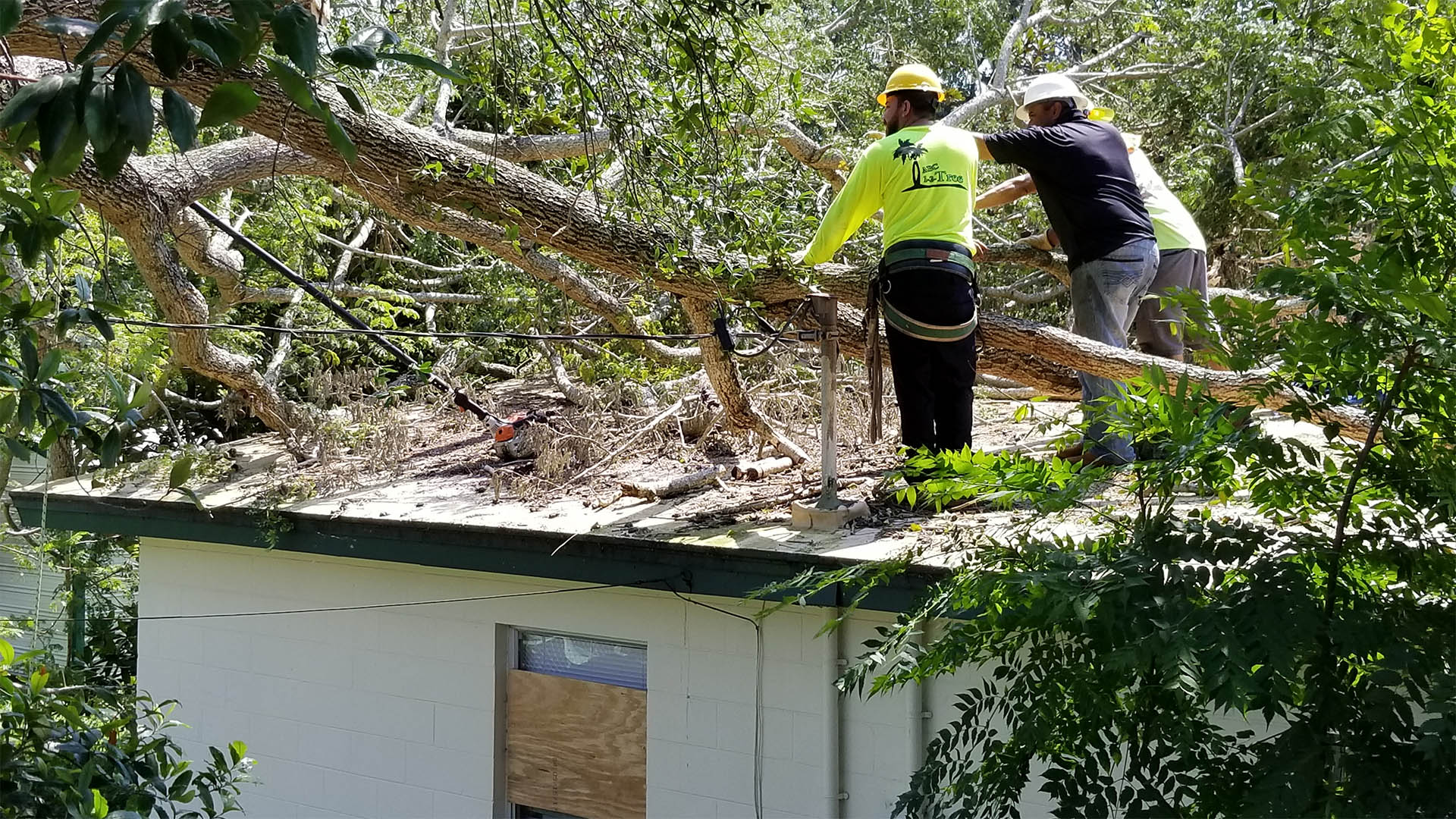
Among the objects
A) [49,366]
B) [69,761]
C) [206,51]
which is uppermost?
[206,51]

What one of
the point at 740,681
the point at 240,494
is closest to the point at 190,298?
the point at 240,494

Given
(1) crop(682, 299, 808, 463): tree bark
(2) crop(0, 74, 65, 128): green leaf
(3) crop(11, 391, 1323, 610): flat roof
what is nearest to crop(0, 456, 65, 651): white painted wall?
(3) crop(11, 391, 1323, 610): flat roof

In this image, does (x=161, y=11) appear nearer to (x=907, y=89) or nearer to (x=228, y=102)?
(x=228, y=102)

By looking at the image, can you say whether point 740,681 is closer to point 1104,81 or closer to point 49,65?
point 49,65

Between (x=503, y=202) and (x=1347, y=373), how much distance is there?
12.6ft

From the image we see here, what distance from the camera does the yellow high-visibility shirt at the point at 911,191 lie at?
5363 millimetres

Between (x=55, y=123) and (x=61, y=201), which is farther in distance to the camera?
(x=61, y=201)

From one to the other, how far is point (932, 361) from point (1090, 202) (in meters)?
1.19

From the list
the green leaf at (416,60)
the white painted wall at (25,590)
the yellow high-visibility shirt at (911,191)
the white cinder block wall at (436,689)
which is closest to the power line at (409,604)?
the white cinder block wall at (436,689)

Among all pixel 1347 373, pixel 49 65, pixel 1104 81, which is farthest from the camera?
pixel 1104 81

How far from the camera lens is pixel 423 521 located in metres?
6.25

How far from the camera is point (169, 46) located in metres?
1.61

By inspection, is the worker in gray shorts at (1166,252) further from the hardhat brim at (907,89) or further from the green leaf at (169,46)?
the green leaf at (169,46)

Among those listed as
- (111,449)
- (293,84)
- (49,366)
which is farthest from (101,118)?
(111,449)
